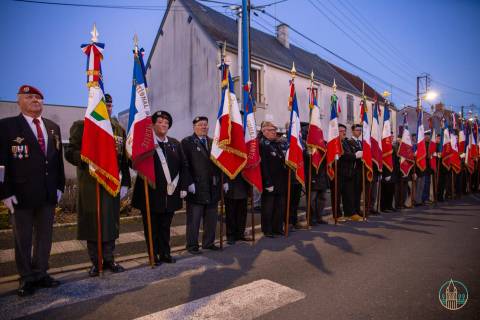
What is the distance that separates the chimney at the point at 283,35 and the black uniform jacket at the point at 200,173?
20111mm

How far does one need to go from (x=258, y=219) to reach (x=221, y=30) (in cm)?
1329

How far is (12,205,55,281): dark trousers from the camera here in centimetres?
340

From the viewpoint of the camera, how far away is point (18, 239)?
3.40m

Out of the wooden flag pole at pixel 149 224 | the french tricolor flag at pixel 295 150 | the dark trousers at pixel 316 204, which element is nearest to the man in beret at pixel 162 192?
the wooden flag pole at pixel 149 224

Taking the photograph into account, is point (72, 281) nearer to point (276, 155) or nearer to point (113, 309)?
point (113, 309)

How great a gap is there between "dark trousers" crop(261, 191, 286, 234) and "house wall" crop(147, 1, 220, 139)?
10003mm

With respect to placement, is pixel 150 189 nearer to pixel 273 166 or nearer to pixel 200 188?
pixel 200 188

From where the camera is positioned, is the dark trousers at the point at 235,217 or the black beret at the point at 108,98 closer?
the black beret at the point at 108,98

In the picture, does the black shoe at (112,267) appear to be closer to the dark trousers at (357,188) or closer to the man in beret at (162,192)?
the man in beret at (162,192)

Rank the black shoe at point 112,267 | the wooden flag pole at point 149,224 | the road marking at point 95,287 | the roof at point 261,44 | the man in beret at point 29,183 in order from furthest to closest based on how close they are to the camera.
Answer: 1. the roof at point 261,44
2. the wooden flag pole at point 149,224
3. the black shoe at point 112,267
4. the man in beret at point 29,183
5. the road marking at point 95,287

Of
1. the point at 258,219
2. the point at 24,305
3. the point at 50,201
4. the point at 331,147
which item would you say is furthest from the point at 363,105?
the point at 24,305

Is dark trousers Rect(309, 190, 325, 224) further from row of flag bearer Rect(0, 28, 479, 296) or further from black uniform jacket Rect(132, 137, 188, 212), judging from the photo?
black uniform jacket Rect(132, 137, 188, 212)

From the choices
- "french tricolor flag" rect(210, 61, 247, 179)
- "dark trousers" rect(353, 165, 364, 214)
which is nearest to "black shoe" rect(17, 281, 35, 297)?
"french tricolor flag" rect(210, 61, 247, 179)

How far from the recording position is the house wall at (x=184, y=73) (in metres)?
16.0
